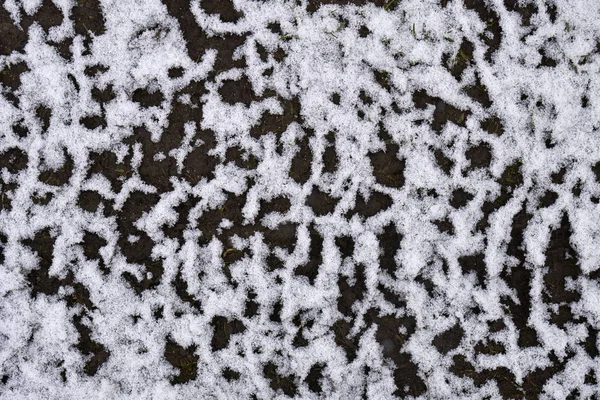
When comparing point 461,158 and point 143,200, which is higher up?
point 461,158

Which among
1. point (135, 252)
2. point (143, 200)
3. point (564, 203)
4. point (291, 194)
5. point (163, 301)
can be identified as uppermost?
point (564, 203)

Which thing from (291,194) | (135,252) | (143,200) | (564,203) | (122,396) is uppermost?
(564,203)

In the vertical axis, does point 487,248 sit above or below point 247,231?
above

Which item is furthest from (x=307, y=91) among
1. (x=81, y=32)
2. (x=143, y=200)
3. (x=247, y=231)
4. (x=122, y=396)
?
(x=122, y=396)

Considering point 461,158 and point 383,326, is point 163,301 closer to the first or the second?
point 383,326

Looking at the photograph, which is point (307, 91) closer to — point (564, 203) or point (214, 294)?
point (214, 294)

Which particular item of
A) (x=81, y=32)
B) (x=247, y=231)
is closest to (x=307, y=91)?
(x=247, y=231)
